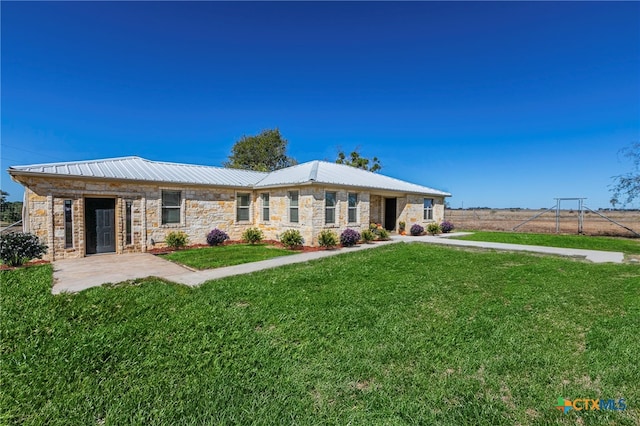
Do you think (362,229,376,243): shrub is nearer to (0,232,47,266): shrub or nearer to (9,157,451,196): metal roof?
(9,157,451,196): metal roof

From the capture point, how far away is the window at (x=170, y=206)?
12500 mm

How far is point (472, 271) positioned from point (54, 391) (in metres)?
8.47

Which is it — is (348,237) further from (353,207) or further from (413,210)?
(413,210)

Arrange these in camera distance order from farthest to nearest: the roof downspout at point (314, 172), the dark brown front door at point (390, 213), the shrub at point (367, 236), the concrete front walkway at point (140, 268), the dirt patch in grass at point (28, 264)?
the dark brown front door at point (390, 213)
the shrub at point (367, 236)
the roof downspout at point (314, 172)
the dirt patch in grass at point (28, 264)
the concrete front walkway at point (140, 268)

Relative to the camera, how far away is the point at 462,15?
10.6 m

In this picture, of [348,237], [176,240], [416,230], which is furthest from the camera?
[416,230]

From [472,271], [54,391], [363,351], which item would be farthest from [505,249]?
[54,391]

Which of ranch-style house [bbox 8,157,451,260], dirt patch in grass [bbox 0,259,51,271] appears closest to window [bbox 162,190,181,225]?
ranch-style house [bbox 8,157,451,260]

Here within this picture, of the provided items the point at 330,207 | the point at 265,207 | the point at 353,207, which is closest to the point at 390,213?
the point at 353,207

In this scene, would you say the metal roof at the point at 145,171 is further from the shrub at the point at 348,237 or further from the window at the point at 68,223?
the shrub at the point at 348,237

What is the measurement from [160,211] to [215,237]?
8.28 ft

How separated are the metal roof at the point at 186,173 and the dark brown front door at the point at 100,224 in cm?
132

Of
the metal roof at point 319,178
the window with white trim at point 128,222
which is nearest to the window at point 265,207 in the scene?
the metal roof at point 319,178

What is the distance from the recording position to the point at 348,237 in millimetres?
12945
